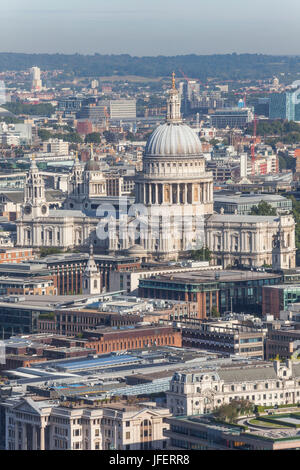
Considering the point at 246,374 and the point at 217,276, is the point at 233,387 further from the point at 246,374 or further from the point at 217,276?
the point at 217,276

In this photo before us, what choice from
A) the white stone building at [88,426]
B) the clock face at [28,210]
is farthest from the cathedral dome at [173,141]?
the white stone building at [88,426]

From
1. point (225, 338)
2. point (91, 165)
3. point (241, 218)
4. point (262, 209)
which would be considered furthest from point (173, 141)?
point (225, 338)

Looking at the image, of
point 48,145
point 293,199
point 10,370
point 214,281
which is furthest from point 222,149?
point 10,370

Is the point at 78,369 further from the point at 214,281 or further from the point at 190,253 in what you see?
the point at 190,253

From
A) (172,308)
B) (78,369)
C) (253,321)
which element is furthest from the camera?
(172,308)

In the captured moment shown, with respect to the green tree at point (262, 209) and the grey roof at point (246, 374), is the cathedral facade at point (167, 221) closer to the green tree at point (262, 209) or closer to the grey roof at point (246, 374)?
the green tree at point (262, 209)

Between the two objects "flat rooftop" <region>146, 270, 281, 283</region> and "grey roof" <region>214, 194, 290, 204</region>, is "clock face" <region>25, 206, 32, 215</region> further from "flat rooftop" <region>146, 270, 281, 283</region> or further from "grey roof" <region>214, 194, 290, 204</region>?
"flat rooftop" <region>146, 270, 281, 283</region>

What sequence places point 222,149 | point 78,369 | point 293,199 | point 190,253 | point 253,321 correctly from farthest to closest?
point 222,149
point 293,199
point 190,253
point 253,321
point 78,369

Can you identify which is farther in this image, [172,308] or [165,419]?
[172,308]
